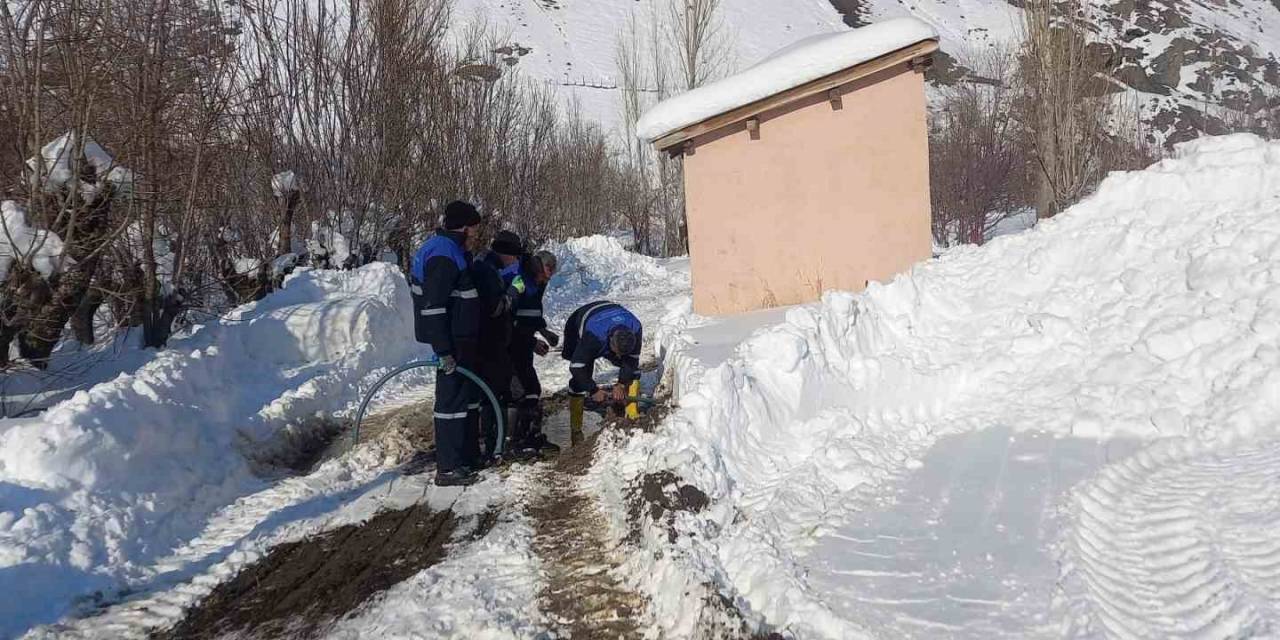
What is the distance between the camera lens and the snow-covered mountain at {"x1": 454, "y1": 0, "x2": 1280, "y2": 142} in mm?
30438

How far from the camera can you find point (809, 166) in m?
11.6

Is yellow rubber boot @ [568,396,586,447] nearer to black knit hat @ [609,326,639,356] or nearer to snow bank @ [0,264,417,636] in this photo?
black knit hat @ [609,326,639,356]

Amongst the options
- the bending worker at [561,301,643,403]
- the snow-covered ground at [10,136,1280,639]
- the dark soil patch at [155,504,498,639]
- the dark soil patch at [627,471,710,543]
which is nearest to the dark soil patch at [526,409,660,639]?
the snow-covered ground at [10,136,1280,639]

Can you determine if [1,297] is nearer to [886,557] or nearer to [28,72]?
[28,72]

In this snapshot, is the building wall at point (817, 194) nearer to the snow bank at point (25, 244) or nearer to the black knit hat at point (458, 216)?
the black knit hat at point (458, 216)

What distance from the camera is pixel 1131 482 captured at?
509cm

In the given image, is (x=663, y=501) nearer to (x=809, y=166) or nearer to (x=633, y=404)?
(x=633, y=404)

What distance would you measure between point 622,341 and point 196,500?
3.39 meters

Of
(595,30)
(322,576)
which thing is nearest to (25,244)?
(322,576)

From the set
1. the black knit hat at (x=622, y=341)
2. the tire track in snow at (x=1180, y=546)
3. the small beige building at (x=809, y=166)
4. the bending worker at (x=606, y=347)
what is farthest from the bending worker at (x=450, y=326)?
the small beige building at (x=809, y=166)

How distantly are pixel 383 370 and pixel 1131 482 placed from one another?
8.52 m

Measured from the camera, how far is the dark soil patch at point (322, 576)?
4.26 metres

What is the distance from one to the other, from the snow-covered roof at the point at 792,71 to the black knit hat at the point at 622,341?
5.11 metres

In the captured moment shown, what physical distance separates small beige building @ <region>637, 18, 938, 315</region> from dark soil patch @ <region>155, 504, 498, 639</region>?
7.09m
